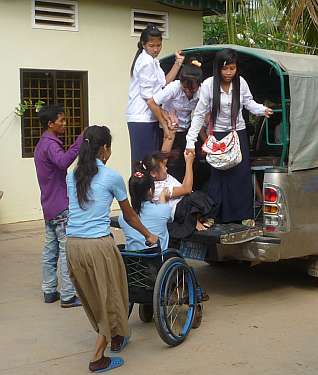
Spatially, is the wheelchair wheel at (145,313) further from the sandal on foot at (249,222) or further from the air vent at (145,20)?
the air vent at (145,20)

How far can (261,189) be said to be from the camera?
6.71m

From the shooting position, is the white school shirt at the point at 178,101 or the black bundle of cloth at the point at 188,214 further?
the white school shirt at the point at 178,101

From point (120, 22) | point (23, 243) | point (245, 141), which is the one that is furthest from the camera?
Answer: point (120, 22)

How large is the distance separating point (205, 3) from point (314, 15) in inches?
168

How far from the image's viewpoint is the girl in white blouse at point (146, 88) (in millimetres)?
6629

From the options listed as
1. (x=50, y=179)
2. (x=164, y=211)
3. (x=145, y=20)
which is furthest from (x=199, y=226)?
(x=145, y=20)

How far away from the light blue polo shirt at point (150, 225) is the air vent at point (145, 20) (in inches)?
287

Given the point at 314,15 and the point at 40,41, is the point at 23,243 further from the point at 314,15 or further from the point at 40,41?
the point at 314,15

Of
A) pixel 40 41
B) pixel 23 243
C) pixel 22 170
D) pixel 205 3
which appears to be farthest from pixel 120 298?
pixel 205 3

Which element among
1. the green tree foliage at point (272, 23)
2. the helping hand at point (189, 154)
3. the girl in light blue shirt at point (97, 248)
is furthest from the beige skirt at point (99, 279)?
the green tree foliage at point (272, 23)

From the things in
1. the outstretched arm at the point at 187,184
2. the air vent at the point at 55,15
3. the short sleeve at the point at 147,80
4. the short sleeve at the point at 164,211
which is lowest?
the short sleeve at the point at 164,211

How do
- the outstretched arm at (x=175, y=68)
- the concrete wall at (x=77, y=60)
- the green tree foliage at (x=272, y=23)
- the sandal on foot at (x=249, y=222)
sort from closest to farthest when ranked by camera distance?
the sandal on foot at (x=249, y=222) → the outstretched arm at (x=175, y=68) → the green tree foliage at (x=272, y=23) → the concrete wall at (x=77, y=60)

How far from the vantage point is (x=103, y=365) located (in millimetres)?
4777

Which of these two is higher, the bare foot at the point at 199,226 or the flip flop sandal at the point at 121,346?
the bare foot at the point at 199,226
